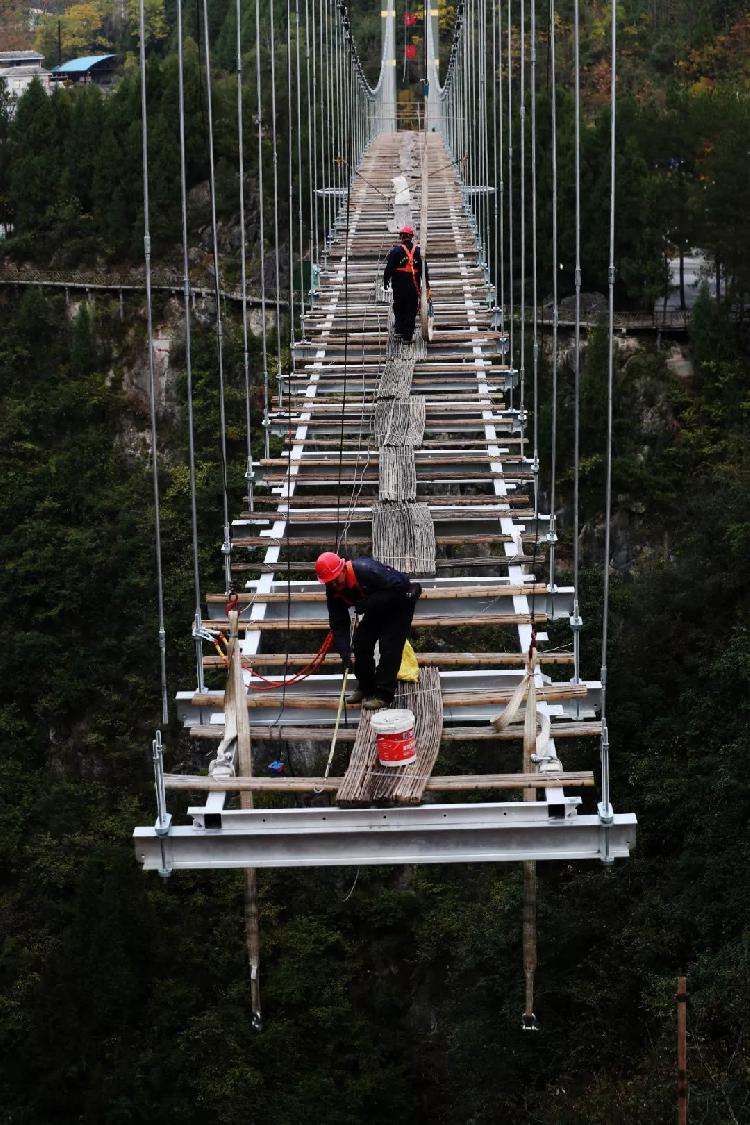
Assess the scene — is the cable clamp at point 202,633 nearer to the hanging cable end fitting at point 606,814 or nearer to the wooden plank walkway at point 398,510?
the wooden plank walkway at point 398,510

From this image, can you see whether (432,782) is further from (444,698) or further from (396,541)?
(396,541)

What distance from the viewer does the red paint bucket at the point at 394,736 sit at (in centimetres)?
769

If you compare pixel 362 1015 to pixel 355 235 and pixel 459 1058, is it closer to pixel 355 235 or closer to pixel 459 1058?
pixel 459 1058

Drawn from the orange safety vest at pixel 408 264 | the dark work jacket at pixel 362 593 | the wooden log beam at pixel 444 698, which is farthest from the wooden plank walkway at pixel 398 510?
the orange safety vest at pixel 408 264

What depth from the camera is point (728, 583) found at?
60.1 ft

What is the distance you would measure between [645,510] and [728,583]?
5902mm

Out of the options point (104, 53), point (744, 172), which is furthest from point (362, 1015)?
point (104, 53)

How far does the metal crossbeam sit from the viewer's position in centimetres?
736

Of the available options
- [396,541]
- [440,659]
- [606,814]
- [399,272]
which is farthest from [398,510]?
[606,814]

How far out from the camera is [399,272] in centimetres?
1427

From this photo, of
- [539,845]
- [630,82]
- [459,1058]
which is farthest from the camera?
[630,82]

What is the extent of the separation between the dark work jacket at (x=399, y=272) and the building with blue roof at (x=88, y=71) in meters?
30.9

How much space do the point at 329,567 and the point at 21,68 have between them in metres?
41.2

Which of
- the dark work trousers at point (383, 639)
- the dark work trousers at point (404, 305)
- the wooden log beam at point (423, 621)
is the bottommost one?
the wooden log beam at point (423, 621)
